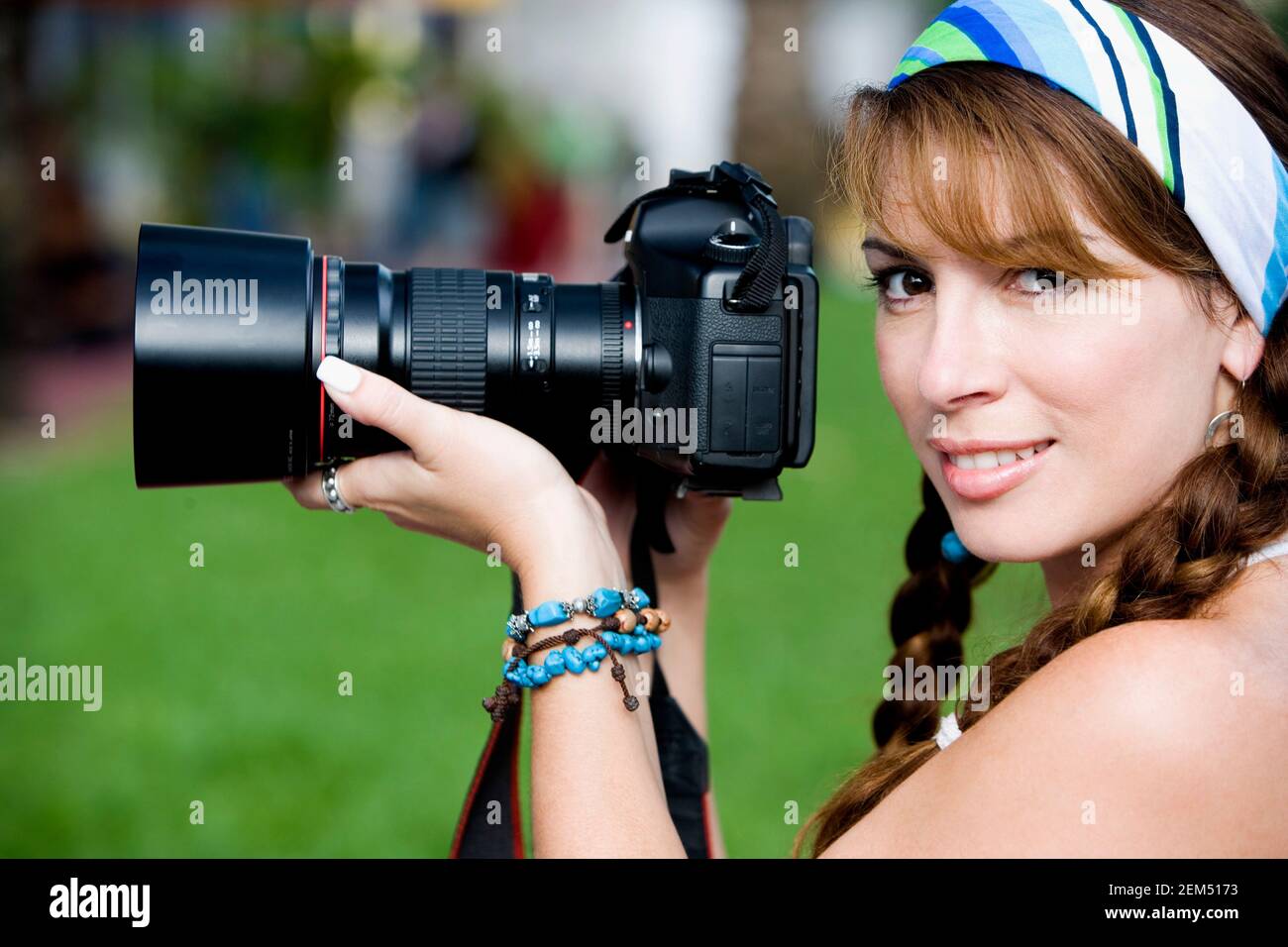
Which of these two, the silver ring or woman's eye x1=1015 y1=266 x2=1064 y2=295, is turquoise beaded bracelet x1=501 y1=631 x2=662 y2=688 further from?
woman's eye x1=1015 y1=266 x2=1064 y2=295

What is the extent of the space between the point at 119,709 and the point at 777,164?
9833mm

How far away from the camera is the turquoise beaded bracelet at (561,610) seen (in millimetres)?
1707

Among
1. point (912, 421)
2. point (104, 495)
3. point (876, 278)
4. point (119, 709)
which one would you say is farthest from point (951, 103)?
point (104, 495)

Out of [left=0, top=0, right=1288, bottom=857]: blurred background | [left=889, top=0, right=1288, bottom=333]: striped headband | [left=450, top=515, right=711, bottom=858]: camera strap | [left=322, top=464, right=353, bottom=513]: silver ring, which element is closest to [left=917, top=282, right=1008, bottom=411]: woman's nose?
[left=889, top=0, right=1288, bottom=333]: striped headband

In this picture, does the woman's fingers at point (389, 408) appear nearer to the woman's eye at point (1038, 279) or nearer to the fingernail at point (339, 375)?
the fingernail at point (339, 375)

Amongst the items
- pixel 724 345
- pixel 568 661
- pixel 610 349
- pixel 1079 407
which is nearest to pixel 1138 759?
pixel 1079 407

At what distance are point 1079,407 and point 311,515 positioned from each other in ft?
17.9

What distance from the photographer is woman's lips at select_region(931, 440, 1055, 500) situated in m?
1.64

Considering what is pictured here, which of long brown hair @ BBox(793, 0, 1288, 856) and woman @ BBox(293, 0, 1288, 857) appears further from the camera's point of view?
long brown hair @ BBox(793, 0, 1288, 856)

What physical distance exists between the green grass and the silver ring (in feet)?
3.51

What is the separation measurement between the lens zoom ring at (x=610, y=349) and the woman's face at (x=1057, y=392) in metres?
0.48

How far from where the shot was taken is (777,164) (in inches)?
515

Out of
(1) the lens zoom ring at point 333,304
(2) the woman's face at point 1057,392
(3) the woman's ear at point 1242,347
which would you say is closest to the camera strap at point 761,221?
(2) the woman's face at point 1057,392

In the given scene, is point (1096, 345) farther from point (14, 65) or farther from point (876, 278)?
point (14, 65)
